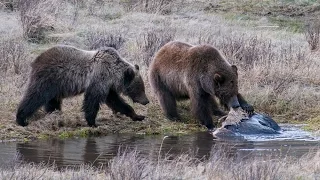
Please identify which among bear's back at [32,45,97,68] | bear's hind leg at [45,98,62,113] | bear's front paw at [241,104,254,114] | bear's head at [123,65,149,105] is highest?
bear's back at [32,45,97,68]

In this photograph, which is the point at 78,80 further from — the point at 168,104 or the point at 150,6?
the point at 150,6

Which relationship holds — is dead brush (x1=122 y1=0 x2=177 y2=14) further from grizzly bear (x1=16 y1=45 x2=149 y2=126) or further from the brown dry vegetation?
grizzly bear (x1=16 y1=45 x2=149 y2=126)

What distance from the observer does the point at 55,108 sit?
12.6 m

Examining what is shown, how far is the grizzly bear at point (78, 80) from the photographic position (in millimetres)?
11961

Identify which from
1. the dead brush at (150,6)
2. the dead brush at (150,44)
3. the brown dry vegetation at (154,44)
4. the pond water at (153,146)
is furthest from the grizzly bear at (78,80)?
the dead brush at (150,6)

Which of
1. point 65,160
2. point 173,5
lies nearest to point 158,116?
point 65,160

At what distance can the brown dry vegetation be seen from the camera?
12.6m

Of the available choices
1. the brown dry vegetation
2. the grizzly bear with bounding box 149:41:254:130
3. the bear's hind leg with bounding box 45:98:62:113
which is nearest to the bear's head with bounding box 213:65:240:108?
the grizzly bear with bounding box 149:41:254:130

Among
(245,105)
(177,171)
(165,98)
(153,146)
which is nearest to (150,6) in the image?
(165,98)

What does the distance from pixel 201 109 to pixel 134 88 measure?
3.93 feet

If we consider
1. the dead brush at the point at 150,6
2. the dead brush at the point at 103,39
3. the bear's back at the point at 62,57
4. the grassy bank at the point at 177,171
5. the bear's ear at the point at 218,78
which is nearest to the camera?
the grassy bank at the point at 177,171

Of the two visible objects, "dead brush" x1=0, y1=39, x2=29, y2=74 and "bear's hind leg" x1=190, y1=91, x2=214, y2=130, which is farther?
"dead brush" x1=0, y1=39, x2=29, y2=74

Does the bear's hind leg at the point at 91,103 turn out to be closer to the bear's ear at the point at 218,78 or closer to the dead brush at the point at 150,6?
the bear's ear at the point at 218,78

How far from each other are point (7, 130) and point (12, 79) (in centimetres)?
333
